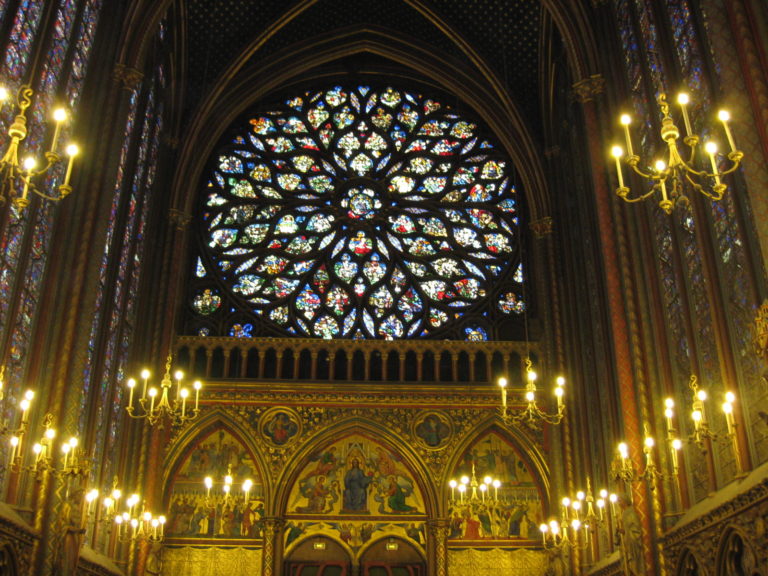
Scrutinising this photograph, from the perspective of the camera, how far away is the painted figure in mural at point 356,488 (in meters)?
20.5

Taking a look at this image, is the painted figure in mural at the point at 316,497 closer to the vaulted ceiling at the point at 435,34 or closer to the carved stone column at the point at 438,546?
the carved stone column at the point at 438,546

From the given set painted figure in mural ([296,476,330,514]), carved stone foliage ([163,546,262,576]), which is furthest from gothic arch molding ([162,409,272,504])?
carved stone foliage ([163,546,262,576])

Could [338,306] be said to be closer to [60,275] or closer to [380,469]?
[380,469]

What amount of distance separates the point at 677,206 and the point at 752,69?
4682mm

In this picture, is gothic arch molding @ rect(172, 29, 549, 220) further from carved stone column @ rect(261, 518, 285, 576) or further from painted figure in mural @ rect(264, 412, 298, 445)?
carved stone column @ rect(261, 518, 285, 576)

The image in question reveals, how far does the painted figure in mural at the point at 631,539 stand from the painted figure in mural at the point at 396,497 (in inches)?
258

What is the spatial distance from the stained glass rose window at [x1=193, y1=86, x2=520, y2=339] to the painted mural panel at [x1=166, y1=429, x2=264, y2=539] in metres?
3.49

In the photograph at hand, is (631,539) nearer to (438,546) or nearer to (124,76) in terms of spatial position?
(438,546)

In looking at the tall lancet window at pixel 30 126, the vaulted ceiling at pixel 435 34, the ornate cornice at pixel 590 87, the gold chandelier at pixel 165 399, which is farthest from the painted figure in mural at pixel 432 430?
the tall lancet window at pixel 30 126

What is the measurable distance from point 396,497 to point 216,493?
406 centimetres

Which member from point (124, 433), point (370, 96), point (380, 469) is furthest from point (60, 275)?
point (370, 96)

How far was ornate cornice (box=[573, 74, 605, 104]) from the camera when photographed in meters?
18.1

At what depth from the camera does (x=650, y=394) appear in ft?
49.7

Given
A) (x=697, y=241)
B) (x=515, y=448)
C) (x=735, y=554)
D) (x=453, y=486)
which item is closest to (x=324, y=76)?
(x=515, y=448)
